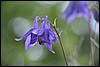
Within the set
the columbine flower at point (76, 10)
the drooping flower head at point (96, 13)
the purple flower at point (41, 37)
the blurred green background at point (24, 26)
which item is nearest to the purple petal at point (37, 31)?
the purple flower at point (41, 37)

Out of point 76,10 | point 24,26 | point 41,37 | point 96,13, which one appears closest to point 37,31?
point 41,37

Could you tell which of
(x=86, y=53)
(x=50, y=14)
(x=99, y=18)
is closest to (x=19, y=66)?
(x=86, y=53)

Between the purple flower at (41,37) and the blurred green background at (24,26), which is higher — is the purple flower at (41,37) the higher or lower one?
the higher one

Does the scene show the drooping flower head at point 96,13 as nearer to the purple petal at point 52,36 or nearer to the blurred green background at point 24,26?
the purple petal at point 52,36

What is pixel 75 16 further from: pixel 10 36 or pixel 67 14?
pixel 10 36

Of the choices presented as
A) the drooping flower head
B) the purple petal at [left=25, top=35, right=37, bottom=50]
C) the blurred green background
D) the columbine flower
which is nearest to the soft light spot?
the blurred green background

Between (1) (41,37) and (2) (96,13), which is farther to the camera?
(2) (96,13)

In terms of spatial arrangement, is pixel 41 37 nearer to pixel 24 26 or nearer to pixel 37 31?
pixel 37 31

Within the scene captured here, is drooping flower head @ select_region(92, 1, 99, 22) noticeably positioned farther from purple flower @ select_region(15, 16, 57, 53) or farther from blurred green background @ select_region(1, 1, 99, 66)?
blurred green background @ select_region(1, 1, 99, 66)
